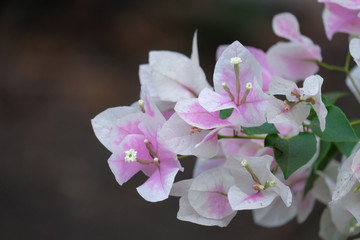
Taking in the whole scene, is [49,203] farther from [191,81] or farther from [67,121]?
[191,81]

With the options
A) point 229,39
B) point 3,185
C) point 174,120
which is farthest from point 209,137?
point 229,39

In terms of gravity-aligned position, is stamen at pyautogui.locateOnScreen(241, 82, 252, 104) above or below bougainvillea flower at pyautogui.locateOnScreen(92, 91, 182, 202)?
above

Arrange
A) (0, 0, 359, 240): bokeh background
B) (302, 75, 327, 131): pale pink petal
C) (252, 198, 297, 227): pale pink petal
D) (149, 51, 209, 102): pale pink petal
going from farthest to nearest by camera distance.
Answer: (0, 0, 359, 240): bokeh background
(252, 198, 297, 227): pale pink petal
(149, 51, 209, 102): pale pink petal
(302, 75, 327, 131): pale pink petal

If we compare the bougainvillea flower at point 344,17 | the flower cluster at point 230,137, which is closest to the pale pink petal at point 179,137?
the flower cluster at point 230,137

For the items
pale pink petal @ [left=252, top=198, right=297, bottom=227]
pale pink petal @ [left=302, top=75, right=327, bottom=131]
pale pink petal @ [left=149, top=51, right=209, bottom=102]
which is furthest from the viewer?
pale pink petal @ [left=252, top=198, right=297, bottom=227]

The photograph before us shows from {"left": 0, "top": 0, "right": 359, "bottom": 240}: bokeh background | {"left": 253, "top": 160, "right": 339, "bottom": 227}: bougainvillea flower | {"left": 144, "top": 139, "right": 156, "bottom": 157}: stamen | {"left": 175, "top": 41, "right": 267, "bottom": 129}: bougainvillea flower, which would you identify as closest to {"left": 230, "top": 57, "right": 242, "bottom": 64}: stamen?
{"left": 175, "top": 41, "right": 267, "bottom": 129}: bougainvillea flower

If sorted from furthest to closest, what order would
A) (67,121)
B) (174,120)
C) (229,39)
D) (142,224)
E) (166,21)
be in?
(166,21) → (229,39) → (67,121) → (142,224) → (174,120)

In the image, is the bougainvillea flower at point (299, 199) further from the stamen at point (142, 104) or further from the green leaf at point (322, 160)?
the stamen at point (142, 104)

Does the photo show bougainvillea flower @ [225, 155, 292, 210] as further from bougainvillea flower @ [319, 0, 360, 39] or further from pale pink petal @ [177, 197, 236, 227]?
bougainvillea flower @ [319, 0, 360, 39]
